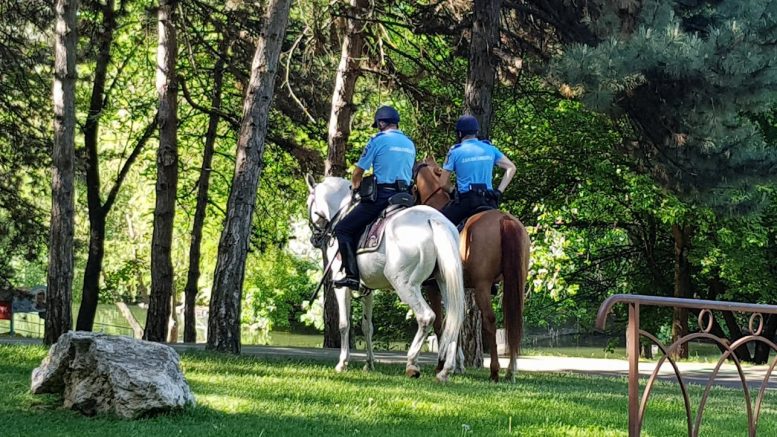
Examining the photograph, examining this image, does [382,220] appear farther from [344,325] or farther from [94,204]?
[94,204]

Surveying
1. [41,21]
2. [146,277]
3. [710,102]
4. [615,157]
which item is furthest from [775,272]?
[146,277]

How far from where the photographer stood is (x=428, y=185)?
13.5 m

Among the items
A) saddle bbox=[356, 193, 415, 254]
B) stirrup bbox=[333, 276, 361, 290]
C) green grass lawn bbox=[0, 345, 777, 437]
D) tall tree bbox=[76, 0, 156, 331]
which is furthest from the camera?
tall tree bbox=[76, 0, 156, 331]

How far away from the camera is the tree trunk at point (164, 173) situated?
67.8 feet

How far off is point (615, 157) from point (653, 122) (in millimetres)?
11183

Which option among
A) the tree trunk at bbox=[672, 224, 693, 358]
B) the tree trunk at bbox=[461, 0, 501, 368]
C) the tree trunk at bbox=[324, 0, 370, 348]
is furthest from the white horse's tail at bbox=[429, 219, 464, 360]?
the tree trunk at bbox=[672, 224, 693, 358]

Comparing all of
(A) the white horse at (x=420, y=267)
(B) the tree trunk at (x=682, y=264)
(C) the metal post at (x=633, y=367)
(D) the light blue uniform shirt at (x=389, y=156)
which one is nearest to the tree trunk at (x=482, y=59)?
(D) the light blue uniform shirt at (x=389, y=156)

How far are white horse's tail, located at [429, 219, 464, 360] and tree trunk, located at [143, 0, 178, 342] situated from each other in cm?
948

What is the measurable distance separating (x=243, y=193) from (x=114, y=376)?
675 cm

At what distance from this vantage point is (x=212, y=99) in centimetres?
2522

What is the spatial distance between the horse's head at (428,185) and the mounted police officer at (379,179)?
799 mm

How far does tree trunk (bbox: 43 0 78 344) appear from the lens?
559 inches

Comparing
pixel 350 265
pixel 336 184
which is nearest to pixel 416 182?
pixel 336 184

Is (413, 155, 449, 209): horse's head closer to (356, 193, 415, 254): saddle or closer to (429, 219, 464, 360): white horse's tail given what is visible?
(356, 193, 415, 254): saddle
